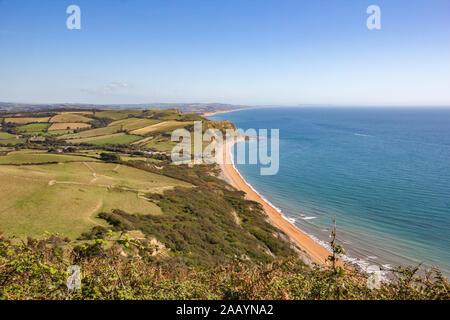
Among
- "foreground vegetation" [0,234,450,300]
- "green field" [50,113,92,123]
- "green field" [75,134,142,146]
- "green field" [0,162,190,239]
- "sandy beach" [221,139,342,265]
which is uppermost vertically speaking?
"green field" [50,113,92,123]

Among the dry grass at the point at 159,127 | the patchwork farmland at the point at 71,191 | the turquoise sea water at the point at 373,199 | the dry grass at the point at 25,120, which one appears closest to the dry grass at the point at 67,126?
the dry grass at the point at 25,120

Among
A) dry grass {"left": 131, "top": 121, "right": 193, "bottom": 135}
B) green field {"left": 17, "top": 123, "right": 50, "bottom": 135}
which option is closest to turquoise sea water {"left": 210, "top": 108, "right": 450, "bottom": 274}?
dry grass {"left": 131, "top": 121, "right": 193, "bottom": 135}

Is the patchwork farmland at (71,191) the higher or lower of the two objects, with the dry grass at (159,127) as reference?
lower

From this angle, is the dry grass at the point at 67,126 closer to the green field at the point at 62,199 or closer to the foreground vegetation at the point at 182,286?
the green field at the point at 62,199

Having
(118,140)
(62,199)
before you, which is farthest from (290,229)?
(118,140)

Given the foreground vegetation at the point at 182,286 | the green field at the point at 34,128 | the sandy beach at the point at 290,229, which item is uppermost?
the green field at the point at 34,128

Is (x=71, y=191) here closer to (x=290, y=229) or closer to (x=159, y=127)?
(x=290, y=229)

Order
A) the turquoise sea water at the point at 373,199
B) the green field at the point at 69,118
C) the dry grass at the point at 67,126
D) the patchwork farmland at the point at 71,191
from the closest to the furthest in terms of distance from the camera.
→ the patchwork farmland at the point at 71,191 < the turquoise sea water at the point at 373,199 < the dry grass at the point at 67,126 < the green field at the point at 69,118

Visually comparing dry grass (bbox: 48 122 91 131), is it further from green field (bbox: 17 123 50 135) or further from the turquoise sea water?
the turquoise sea water
